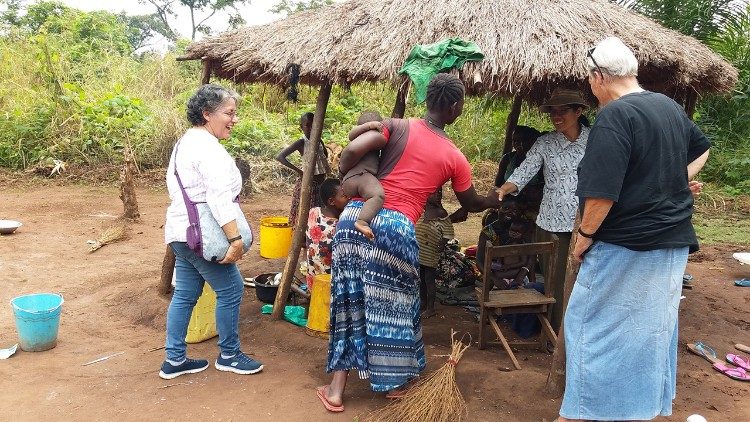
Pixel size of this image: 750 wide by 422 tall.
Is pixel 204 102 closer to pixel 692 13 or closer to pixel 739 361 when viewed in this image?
pixel 739 361

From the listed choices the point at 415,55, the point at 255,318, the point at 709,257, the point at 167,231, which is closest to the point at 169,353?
the point at 167,231

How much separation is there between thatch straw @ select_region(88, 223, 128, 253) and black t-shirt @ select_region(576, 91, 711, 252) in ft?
20.8

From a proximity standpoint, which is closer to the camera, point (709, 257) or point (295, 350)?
point (295, 350)

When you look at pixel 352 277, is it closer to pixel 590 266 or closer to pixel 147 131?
pixel 590 266

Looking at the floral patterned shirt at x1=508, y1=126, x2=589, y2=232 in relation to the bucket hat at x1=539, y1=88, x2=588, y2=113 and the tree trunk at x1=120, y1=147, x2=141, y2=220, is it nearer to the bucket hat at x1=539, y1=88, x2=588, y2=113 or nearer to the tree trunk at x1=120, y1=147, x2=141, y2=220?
the bucket hat at x1=539, y1=88, x2=588, y2=113

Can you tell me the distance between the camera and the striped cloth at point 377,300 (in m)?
3.24

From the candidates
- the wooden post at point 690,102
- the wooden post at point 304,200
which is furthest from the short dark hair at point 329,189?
the wooden post at point 690,102

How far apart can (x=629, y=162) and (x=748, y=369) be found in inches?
110

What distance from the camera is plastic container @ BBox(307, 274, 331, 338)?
14.7 ft

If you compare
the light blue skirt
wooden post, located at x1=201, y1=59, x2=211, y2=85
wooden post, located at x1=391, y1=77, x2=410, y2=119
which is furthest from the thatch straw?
the light blue skirt

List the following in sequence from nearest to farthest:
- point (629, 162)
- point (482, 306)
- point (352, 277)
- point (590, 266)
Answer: point (629, 162)
point (590, 266)
point (352, 277)
point (482, 306)

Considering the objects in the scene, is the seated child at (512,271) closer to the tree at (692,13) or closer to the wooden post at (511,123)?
the wooden post at (511,123)

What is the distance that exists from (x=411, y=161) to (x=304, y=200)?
1.81 metres

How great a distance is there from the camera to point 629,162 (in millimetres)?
2438
